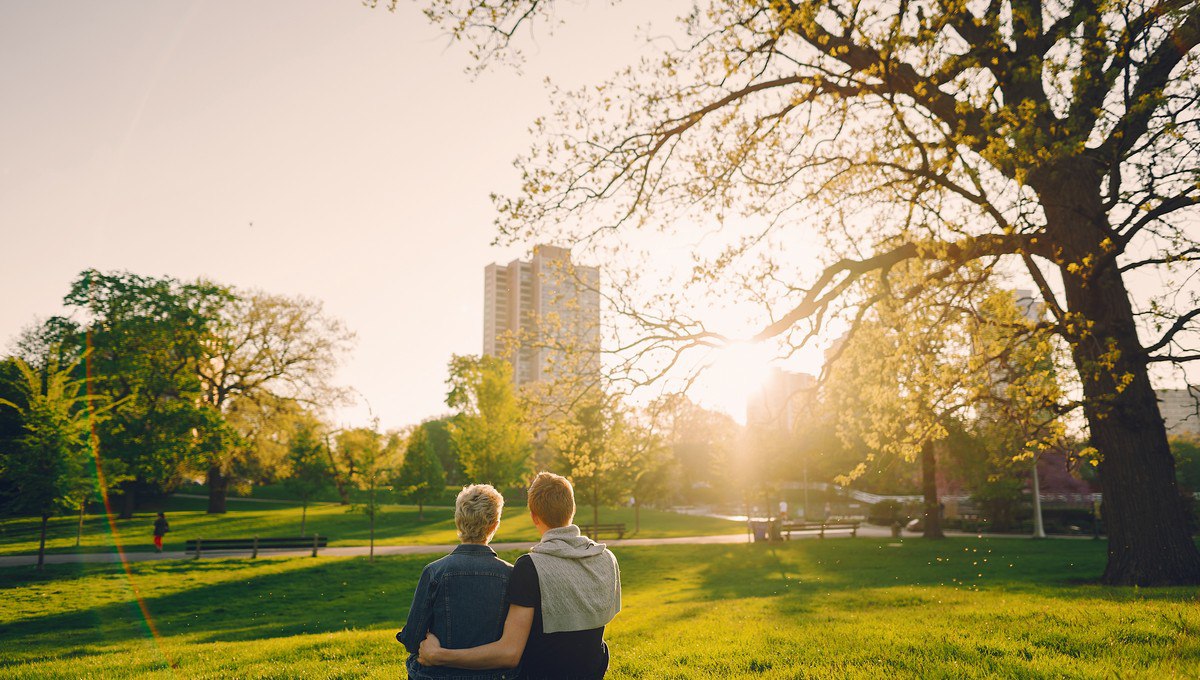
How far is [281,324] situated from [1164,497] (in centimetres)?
4400

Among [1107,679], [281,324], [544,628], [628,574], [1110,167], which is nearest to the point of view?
[544,628]

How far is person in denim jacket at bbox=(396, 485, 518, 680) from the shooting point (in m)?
3.26

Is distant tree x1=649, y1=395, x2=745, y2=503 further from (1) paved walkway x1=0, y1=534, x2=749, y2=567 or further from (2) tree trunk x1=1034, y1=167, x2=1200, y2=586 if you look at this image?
(1) paved walkway x1=0, y1=534, x2=749, y2=567

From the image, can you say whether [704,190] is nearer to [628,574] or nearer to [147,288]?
[628,574]

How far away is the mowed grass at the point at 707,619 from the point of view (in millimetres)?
6328

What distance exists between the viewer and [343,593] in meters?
17.0

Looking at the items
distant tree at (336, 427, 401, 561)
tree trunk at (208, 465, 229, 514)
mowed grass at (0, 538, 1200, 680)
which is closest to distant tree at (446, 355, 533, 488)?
Result: distant tree at (336, 427, 401, 561)

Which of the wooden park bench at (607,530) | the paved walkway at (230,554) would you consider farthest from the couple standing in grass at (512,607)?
the wooden park bench at (607,530)

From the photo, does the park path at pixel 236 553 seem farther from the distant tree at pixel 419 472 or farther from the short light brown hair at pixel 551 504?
the short light brown hair at pixel 551 504

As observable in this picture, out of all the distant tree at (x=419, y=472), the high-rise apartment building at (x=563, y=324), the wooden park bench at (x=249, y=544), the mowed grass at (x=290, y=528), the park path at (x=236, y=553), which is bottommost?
the mowed grass at (x=290, y=528)

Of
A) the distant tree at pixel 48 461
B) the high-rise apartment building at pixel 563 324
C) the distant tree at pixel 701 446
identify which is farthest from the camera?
the distant tree at pixel 48 461

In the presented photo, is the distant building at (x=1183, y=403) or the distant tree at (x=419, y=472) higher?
the distant building at (x=1183, y=403)

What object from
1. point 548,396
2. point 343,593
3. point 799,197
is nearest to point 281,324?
point 343,593

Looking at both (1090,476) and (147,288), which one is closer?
(147,288)
